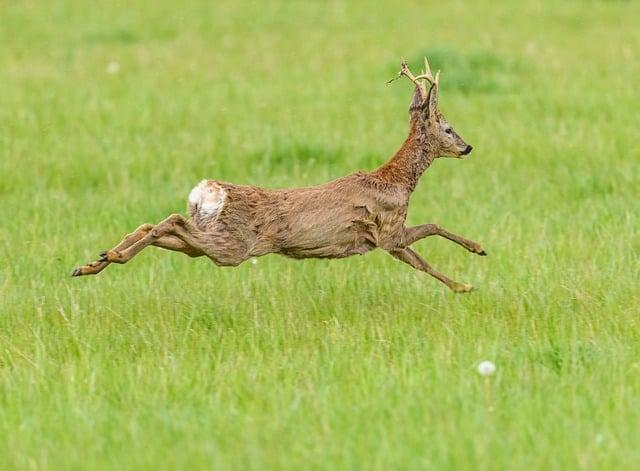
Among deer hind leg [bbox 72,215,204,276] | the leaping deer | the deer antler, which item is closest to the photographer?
deer hind leg [bbox 72,215,204,276]

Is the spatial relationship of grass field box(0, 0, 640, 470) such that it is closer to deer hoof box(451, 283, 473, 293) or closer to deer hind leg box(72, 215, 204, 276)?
deer hoof box(451, 283, 473, 293)

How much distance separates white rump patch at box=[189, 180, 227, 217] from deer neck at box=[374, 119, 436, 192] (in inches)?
36.1

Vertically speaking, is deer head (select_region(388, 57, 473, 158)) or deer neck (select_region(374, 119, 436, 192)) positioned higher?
deer head (select_region(388, 57, 473, 158))

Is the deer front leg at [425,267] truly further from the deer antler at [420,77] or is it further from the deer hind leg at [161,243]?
the deer hind leg at [161,243]

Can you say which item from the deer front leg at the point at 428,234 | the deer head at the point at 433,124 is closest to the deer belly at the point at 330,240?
the deer front leg at the point at 428,234

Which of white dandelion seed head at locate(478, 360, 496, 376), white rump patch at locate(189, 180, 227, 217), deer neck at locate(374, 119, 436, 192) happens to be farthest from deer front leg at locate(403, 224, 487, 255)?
white dandelion seed head at locate(478, 360, 496, 376)

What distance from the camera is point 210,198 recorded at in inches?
225

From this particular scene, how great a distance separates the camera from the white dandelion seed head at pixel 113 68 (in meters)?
12.6

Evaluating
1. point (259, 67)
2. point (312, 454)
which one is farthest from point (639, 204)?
point (259, 67)

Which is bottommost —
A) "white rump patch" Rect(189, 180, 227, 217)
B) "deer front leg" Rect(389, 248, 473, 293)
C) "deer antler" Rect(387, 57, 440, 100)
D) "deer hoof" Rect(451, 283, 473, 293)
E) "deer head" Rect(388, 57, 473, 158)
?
"deer hoof" Rect(451, 283, 473, 293)

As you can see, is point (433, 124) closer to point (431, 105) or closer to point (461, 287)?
point (431, 105)

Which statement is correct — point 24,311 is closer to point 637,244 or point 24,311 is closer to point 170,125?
point 637,244

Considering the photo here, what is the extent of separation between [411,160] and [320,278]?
0.83 meters

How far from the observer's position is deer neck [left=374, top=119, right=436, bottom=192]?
627 cm
